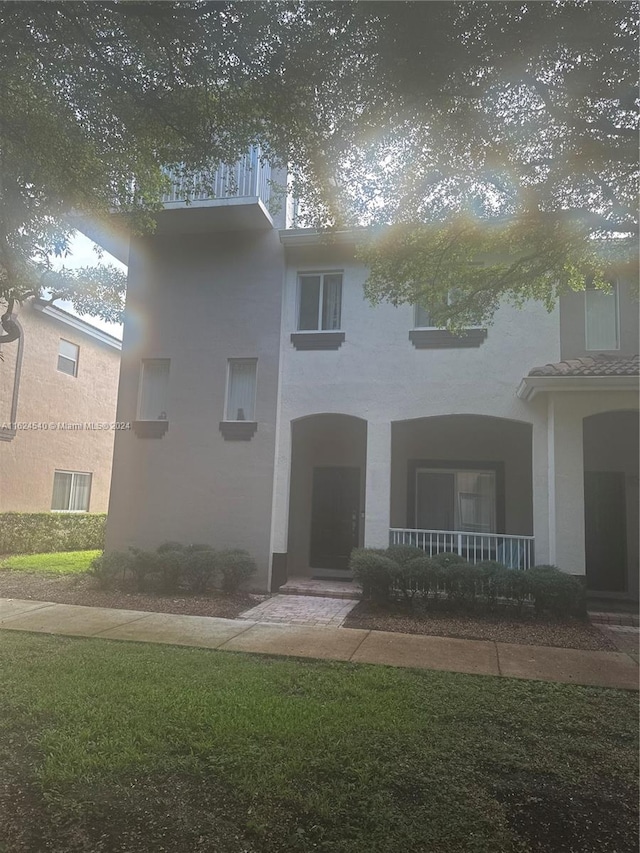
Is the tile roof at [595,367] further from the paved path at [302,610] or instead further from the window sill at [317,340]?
the paved path at [302,610]

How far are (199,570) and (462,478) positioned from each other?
5.24m

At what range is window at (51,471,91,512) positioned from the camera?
1742 cm

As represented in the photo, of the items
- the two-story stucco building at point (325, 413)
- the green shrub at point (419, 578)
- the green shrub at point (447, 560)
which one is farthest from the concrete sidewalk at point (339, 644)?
the two-story stucco building at point (325, 413)

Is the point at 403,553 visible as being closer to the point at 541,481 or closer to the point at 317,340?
the point at 541,481

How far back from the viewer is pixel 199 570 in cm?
971

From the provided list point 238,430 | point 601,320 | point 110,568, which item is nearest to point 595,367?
point 601,320

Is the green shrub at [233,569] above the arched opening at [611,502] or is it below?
below

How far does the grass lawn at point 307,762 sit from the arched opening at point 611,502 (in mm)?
5874

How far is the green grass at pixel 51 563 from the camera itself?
1189 cm

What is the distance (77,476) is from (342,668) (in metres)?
14.6

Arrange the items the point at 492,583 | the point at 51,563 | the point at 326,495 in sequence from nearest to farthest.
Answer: the point at 492,583
the point at 326,495
the point at 51,563

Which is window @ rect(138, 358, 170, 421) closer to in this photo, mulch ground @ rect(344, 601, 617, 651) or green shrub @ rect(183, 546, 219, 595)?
green shrub @ rect(183, 546, 219, 595)

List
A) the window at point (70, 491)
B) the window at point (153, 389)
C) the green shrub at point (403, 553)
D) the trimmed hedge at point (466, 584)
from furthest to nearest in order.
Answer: the window at point (70, 491), the window at point (153, 389), the green shrub at point (403, 553), the trimmed hedge at point (466, 584)

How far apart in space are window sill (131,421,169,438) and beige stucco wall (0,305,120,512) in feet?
20.3
